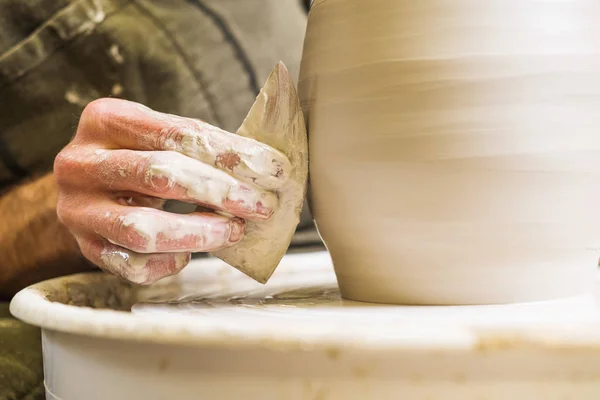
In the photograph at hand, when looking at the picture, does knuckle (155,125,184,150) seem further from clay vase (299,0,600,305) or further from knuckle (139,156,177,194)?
clay vase (299,0,600,305)

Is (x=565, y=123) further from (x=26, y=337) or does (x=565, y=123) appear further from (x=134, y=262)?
(x=26, y=337)

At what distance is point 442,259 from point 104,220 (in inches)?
12.2

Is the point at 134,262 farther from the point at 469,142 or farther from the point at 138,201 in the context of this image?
the point at 469,142

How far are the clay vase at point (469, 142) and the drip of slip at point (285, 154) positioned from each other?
0.12 feet

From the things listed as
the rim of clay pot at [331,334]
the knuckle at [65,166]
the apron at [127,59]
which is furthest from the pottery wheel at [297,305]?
the apron at [127,59]

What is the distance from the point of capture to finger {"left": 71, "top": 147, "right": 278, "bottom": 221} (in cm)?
52

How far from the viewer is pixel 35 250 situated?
95cm

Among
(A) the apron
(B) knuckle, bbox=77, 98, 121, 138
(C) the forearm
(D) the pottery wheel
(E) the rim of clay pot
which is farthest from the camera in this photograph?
(A) the apron

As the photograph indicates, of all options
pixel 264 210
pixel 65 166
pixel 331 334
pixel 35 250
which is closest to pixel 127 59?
pixel 35 250

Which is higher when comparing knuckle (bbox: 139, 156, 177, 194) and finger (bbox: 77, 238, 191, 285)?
knuckle (bbox: 139, 156, 177, 194)

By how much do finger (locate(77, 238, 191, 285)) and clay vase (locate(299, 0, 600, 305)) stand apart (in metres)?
0.18

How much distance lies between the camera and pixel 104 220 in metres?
0.55

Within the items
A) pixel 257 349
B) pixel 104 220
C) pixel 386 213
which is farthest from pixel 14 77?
pixel 257 349

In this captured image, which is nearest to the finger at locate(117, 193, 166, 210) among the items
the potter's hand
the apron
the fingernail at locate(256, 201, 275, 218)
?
the potter's hand
